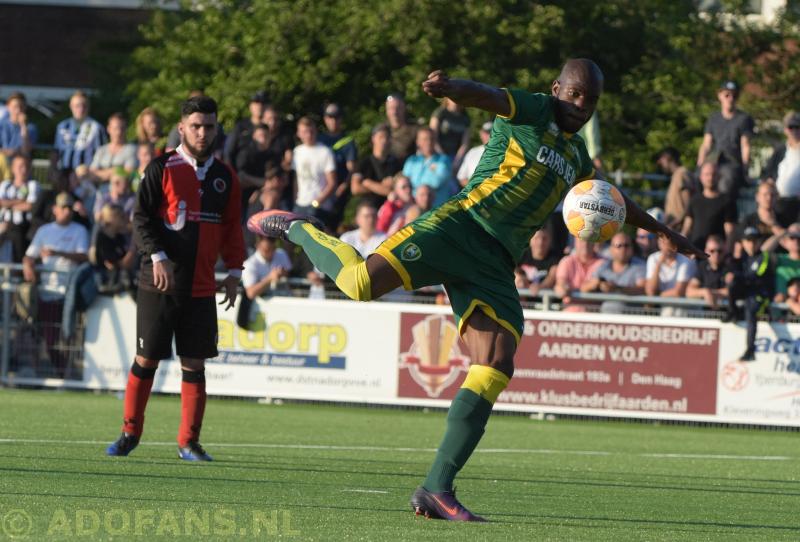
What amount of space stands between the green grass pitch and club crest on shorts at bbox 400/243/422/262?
4.13 feet

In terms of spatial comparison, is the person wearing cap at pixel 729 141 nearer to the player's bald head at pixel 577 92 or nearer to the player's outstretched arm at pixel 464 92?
the player's bald head at pixel 577 92

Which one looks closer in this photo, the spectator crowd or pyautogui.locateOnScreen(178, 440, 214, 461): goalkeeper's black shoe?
pyautogui.locateOnScreen(178, 440, 214, 461): goalkeeper's black shoe

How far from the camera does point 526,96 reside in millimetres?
7559

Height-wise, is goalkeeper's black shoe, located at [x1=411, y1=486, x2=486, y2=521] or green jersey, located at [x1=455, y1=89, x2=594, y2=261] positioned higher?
green jersey, located at [x1=455, y1=89, x2=594, y2=261]

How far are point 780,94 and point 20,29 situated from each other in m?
23.3

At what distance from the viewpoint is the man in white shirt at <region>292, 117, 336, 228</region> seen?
1847 cm

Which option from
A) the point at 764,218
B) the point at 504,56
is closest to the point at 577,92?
the point at 764,218

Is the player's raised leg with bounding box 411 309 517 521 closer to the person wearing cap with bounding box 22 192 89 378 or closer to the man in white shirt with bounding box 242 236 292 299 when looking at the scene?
the man in white shirt with bounding box 242 236 292 299

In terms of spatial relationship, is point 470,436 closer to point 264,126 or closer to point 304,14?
point 264,126

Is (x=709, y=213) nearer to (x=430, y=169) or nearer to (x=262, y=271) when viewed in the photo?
(x=430, y=169)

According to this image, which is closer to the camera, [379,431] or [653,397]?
[379,431]

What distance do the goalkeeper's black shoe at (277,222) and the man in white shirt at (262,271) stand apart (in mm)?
8476

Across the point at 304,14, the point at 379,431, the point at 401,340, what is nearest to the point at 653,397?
the point at 401,340

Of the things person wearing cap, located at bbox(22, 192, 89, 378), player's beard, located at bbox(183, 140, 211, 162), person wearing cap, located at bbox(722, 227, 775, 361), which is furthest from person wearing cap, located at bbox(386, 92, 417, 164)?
player's beard, located at bbox(183, 140, 211, 162)
